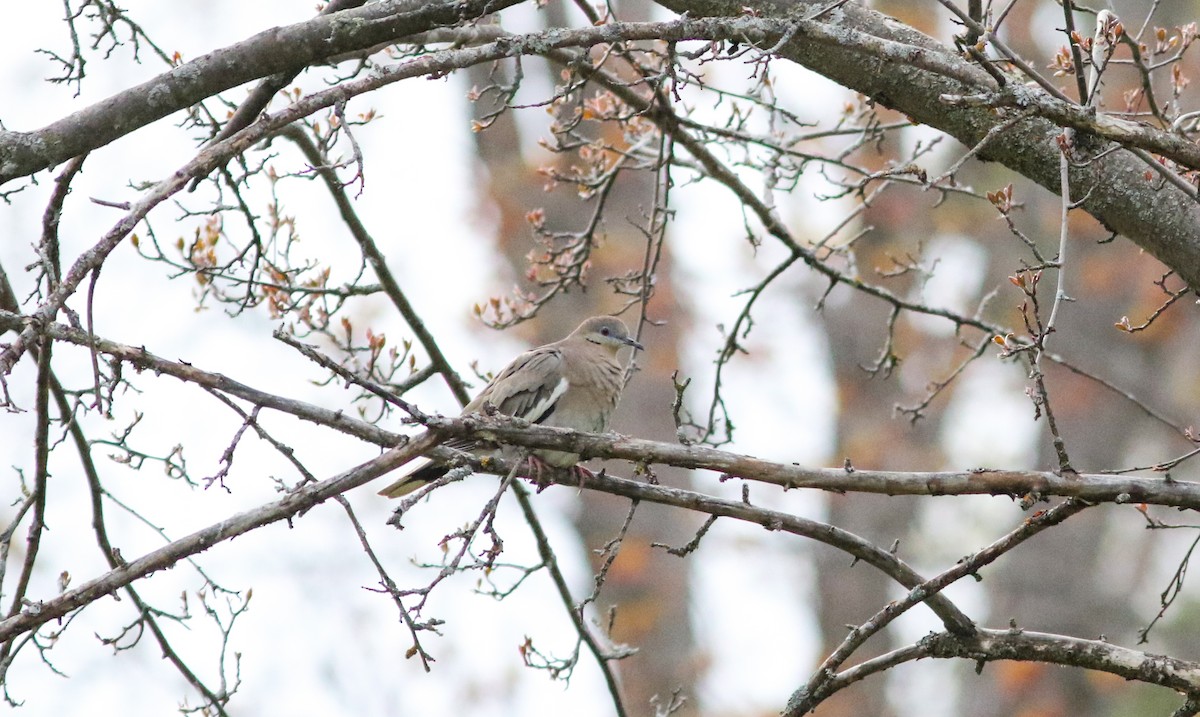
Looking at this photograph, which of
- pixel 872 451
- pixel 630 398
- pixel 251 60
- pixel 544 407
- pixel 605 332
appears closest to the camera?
pixel 251 60

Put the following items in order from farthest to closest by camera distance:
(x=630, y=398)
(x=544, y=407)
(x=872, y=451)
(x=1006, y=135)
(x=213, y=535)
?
(x=872, y=451), (x=630, y=398), (x=544, y=407), (x=1006, y=135), (x=213, y=535)

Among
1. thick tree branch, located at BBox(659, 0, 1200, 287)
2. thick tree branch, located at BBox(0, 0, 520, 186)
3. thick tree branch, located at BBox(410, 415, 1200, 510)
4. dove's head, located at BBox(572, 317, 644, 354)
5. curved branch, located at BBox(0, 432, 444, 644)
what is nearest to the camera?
curved branch, located at BBox(0, 432, 444, 644)

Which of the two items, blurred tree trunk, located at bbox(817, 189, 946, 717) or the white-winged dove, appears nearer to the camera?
the white-winged dove

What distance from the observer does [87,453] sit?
4184 mm

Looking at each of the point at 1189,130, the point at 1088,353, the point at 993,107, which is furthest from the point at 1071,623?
the point at 993,107

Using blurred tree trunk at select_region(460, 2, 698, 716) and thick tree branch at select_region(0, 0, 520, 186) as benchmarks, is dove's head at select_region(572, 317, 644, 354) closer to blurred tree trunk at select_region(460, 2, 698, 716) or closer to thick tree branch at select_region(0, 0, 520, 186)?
thick tree branch at select_region(0, 0, 520, 186)

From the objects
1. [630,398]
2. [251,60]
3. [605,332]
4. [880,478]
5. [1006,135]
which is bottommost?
[880,478]

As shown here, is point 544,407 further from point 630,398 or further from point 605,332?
point 630,398

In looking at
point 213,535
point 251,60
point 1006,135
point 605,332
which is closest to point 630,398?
point 605,332

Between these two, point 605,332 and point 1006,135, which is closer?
point 1006,135

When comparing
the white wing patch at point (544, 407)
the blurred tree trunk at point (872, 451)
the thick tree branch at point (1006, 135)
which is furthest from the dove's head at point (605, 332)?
the blurred tree trunk at point (872, 451)

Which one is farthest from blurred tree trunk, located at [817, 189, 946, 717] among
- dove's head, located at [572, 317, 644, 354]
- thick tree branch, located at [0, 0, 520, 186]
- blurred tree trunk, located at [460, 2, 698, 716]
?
thick tree branch, located at [0, 0, 520, 186]

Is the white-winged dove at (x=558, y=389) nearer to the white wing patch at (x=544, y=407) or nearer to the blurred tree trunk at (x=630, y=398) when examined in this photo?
the white wing patch at (x=544, y=407)

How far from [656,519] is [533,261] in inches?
217
